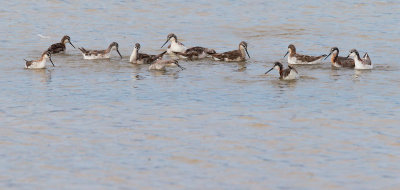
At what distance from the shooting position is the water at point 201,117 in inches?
578

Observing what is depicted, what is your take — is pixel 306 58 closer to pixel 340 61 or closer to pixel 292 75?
pixel 340 61

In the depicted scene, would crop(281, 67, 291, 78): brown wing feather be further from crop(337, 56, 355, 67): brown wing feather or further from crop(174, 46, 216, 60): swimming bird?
crop(174, 46, 216, 60): swimming bird

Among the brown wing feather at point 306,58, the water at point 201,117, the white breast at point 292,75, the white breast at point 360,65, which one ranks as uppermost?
the brown wing feather at point 306,58

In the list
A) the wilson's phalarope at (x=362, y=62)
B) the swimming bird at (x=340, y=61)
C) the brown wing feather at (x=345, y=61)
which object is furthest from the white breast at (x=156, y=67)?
the wilson's phalarope at (x=362, y=62)

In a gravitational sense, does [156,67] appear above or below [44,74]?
above

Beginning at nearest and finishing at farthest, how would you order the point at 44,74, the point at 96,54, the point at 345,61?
1. the point at 44,74
2. the point at 345,61
3. the point at 96,54

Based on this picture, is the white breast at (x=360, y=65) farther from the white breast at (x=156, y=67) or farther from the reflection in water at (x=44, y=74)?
the reflection in water at (x=44, y=74)

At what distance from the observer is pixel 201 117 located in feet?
63.4

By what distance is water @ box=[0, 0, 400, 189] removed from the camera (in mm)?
14680

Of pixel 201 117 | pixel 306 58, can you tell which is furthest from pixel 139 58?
pixel 201 117

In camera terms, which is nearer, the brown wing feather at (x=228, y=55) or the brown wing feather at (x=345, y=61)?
the brown wing feather at (x=345, y=61)

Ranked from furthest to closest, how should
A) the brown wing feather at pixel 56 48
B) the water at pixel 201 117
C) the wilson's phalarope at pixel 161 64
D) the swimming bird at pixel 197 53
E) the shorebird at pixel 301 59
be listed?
the brown wing feather at pixel 56 48 < the swimming bird at pixel 197 53 < the shorebird at pixel 301 59 < the wilson's phalarope at pixel 161 64 < the water at pixel 201 117

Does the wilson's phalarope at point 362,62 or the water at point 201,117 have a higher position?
the wilson's phalarope at point 362,62

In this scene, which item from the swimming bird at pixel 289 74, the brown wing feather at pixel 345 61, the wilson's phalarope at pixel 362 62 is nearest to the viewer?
the swimming bird at pixel 289 74
